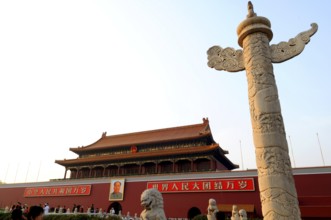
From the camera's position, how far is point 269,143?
13.4ft

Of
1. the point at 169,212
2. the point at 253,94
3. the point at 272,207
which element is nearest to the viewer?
the point at 272,207

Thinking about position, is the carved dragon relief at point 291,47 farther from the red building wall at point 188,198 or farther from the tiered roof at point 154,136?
the tiered roof at point 154,136

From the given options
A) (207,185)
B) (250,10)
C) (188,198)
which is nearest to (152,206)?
(250,10)

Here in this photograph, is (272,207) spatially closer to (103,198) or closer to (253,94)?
(253,94)

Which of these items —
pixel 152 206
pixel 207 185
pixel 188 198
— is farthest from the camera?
pixel 188 198

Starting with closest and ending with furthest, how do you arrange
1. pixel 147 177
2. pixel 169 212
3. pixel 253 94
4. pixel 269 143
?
pixel 269 143
pixel 253 94
pixel 169 212
pixel 147 177

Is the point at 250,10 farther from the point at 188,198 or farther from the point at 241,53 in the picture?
the point at 188,198

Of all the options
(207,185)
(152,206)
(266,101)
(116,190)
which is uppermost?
(116,190)

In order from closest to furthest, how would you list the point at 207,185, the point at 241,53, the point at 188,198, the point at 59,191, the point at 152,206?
the point at 152,206, the point at 241,53, the point at 207,185, the point at 188,198, the point at 59,191

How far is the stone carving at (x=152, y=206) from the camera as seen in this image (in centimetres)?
321

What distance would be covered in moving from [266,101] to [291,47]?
1.24m

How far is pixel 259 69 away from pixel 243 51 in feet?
1.95

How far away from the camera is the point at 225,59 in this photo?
5.11 meters

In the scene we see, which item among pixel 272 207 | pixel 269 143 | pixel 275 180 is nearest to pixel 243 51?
pixel 269 143
